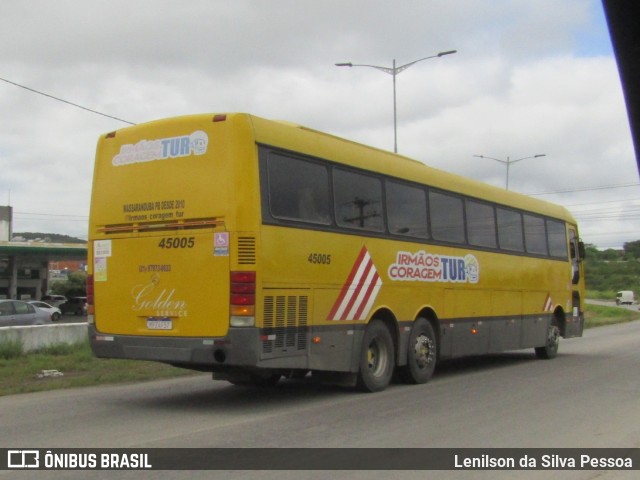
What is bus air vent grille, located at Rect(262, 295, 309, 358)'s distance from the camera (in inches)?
350

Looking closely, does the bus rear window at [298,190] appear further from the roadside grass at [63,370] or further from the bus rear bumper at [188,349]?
the roadside grass at [63,370]

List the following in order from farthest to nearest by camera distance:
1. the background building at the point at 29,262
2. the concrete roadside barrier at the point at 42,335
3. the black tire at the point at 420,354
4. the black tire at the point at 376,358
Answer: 1. the background building at the point at 29,262
2. the concrete roadside barrier at the point at 42,335
3. the black tire at the point at 420,354
4. the black tire at the point at 376,358

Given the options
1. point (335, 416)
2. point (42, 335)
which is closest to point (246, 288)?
point (335, 416)

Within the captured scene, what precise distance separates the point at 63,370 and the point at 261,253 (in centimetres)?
623

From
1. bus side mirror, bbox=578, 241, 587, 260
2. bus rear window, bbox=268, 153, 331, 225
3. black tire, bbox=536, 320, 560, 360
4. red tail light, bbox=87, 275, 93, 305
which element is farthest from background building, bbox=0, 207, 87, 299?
bus rear window, bbox=268, 153, 331, 225

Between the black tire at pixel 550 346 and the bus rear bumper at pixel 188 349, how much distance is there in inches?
393

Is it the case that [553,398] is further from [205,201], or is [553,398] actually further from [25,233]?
[25,233]

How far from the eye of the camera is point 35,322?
1065 inches

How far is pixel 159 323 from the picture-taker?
926 cm

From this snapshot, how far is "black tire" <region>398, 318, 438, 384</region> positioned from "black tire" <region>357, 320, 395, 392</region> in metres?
0.65

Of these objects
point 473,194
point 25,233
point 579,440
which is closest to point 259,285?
point 579,440

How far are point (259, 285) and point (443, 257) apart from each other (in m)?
4.95

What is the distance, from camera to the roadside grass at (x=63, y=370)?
11641 millimetres

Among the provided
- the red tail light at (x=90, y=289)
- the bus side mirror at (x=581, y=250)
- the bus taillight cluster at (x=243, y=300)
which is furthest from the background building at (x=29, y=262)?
the bus taillight cluster at (x=243, y=300)
